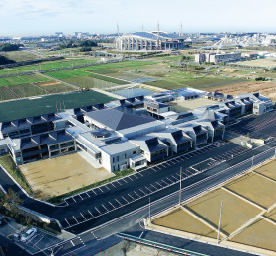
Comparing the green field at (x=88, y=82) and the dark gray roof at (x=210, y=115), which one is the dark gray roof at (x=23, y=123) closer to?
the dark gray roof at (x=210, y=115)

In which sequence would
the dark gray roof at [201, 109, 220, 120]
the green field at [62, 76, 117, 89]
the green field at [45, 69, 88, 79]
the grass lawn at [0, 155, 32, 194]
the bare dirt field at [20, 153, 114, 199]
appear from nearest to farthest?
the bare dirt field at [20, 153, 114, 199]
the grass lawn at [0, 155, 32, 194]
the dark gray roof at [201, 109, 220, 120]
the green field at [62, 76, 117, 89]
the green field at [45, 69, 88, 79]

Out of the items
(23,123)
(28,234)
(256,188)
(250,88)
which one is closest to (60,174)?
(28,234)

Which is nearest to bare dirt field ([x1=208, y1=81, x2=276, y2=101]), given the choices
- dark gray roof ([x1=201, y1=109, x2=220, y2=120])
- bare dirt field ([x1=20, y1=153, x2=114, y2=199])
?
dark gray roof ([x1=201, y1=109, x2=220, y2=120])

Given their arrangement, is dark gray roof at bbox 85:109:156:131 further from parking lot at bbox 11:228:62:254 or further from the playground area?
parking lot at bbox 11:228:62:254

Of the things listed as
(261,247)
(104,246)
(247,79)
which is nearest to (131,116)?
(104,246)

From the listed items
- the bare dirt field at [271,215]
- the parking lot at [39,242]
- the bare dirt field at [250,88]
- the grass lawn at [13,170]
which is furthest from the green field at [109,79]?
the bare dirt field at [271,215]

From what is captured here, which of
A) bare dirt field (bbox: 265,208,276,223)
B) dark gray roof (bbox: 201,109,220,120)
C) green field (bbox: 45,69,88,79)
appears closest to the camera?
bare dirt field (bbox: 265,208,276,223)
